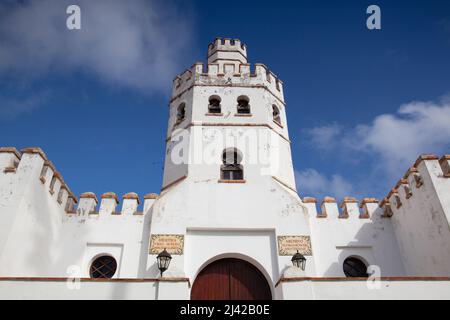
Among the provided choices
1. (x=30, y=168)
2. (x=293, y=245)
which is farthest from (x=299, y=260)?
(x=30, y=168)

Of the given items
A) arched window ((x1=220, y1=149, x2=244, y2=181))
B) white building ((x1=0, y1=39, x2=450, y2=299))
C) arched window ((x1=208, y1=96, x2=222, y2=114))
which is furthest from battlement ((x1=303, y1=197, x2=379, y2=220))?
arched window ((x1=208, y1=96, x2=222, y2=114))

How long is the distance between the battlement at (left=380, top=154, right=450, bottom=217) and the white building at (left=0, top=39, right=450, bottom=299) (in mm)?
35

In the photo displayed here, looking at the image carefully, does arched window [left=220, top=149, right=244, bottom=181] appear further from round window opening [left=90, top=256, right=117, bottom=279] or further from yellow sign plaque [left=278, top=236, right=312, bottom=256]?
round window opening [left=90, top=256, right=117, bottom=279]

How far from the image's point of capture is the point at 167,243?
31.8 ft

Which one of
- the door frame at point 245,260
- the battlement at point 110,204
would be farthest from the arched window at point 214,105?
the door frame at point 245,260

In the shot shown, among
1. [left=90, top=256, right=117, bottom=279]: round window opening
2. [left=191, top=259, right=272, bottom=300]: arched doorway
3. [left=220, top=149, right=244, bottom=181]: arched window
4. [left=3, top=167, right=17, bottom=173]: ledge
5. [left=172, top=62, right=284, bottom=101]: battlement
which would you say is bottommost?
[left=191, top=259, right=272, bottom=300]: arched doorway

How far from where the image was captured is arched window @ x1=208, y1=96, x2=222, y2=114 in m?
14.2

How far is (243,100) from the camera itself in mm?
14672

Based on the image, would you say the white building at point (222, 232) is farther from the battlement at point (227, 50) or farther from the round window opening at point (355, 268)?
the battlement at point (227, 50)

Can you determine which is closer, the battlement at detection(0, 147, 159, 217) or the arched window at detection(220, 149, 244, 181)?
the battlement at detection(0, 147, 159, 217)

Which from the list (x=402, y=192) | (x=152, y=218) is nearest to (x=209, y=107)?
(x=152, y=218)

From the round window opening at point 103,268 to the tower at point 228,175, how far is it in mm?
1898

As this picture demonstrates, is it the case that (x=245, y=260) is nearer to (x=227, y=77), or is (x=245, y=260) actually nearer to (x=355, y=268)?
(x=355, y=268)
